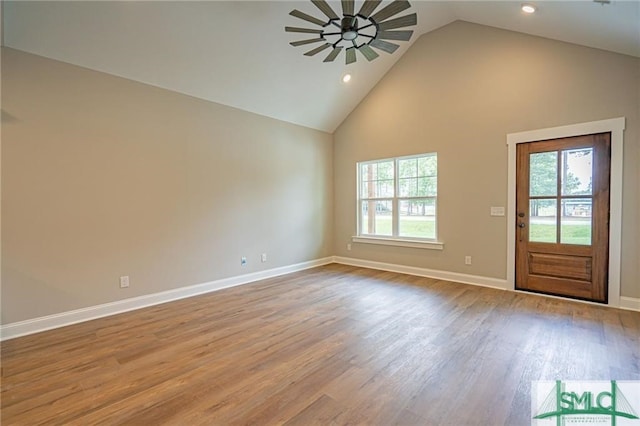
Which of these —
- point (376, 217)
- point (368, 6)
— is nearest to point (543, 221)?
point (376, 217)

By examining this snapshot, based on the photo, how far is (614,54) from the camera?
136 inches

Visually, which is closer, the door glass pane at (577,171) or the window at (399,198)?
the door glass pane at (577,171)

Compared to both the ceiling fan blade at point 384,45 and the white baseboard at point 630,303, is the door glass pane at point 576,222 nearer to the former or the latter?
the white baseboard at point 630,303

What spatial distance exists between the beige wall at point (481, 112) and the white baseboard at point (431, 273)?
0.27ft

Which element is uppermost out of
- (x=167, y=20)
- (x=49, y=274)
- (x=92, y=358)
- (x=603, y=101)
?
(x=167, y=20)

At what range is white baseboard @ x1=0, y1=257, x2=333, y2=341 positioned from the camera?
2975 mm

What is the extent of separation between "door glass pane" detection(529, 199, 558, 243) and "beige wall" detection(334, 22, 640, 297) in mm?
342

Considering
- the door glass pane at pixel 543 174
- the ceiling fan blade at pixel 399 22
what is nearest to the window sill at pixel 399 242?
the door glass pane at pixel 543 174

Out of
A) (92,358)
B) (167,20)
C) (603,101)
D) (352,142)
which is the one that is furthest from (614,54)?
(92,358)

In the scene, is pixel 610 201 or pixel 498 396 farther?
pixel 610 201

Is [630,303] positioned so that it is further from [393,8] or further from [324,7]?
[324,7]

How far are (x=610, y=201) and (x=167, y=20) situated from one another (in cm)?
549

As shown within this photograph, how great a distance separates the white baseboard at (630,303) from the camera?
339cm

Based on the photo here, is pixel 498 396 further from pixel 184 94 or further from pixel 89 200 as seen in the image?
pixel 184 94
